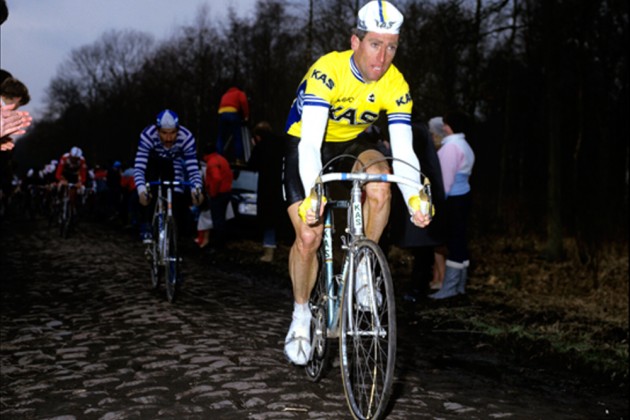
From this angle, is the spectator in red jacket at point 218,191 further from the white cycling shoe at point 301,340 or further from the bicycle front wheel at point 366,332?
the bicycle front wheel at point 366,332

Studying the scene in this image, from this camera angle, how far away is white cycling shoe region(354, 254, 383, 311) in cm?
371

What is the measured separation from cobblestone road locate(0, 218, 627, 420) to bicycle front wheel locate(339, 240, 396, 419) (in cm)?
47

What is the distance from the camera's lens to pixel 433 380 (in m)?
5.27

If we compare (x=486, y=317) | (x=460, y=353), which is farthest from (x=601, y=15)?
(x=460, y=353)

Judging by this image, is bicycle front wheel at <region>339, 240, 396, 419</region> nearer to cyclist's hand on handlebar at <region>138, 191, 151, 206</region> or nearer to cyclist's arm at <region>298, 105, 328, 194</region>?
cyclist's arm at <region>298, 105, 328, 194</region>

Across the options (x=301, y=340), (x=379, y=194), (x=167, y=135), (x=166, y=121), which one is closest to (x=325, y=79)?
(x=379, y=194)

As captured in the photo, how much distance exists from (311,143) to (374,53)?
0.61 m

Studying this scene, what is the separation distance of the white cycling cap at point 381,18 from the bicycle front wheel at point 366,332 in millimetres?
1182

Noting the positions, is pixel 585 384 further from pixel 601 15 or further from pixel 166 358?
pixel 601 15

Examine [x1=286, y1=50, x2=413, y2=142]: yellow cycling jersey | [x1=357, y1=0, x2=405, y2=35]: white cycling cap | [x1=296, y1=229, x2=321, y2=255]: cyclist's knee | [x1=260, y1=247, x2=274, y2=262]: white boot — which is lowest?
[x1=260, y1=247, x2=274, y2=262]: white boot

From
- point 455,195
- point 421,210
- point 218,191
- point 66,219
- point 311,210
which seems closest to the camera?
point 311,210

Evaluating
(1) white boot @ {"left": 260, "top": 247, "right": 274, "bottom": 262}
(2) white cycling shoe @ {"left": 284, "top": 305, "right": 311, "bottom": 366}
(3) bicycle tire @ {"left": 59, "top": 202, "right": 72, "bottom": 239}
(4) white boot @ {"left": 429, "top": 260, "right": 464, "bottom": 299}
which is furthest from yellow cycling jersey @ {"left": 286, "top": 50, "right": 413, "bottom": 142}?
(3) bicycle tire @ {"left": 59, "top": 202, "right": 72, "bottom": 239}

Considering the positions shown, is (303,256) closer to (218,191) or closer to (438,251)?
(438,251)

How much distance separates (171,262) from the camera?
27.3ft
